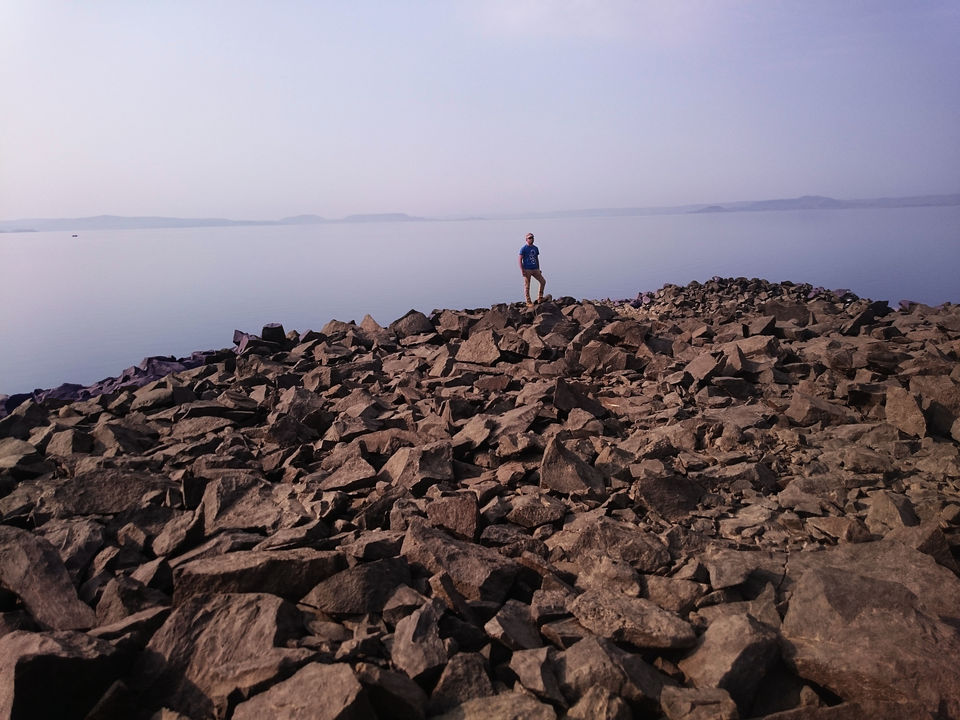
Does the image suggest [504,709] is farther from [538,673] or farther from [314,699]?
[314,699]

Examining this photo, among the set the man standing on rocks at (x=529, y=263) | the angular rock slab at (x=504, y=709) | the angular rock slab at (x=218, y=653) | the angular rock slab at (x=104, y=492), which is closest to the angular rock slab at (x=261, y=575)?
the angular rock slab at (x=218, y=653)

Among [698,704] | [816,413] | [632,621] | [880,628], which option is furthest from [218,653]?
[816,413]

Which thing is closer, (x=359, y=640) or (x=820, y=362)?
(x=359, y=640)

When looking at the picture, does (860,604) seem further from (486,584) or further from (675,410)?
(675,410)

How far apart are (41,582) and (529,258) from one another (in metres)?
14.9

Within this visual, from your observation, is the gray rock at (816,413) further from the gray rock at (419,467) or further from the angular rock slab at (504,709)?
the angular rock slab at (504,709)

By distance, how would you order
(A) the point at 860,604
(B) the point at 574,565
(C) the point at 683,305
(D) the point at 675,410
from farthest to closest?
(C) the point at 683,305 < (D) the point at 675,410 < (B) the point at 574,565 < (A) the point at 860,604

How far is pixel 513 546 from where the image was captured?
4.64 metres

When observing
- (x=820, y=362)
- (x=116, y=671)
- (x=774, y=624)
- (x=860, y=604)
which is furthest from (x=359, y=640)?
(x=820, y=362)

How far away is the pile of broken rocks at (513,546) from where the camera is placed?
3.21 metres

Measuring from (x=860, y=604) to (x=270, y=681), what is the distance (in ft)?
10.5

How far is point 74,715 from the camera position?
10.5ft

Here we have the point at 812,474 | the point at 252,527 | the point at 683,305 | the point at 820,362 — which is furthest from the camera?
the point at 683,305

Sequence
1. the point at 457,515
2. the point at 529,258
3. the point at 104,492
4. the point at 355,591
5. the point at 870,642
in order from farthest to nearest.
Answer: the point at 529,258, the point at 104,492, the point at 457,515, the point at 355,591, the point at 870,642
